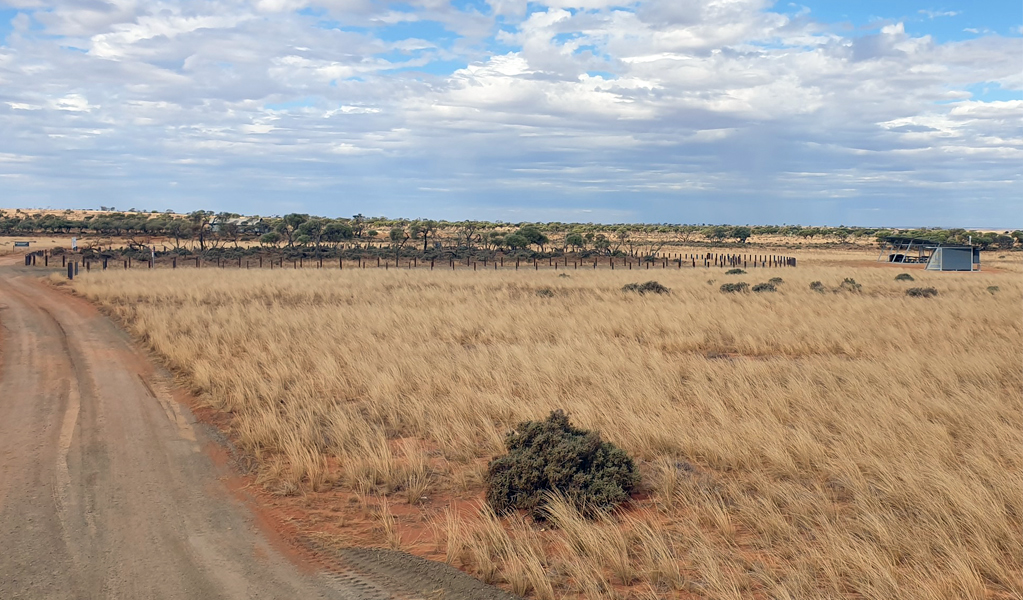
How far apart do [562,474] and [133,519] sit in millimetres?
4053

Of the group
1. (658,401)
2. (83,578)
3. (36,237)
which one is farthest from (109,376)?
(36,237)

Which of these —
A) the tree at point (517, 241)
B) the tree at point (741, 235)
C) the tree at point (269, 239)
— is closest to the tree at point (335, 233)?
the tree at point (269, 239)

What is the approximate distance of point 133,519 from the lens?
6637 mm

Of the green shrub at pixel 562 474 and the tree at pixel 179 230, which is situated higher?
the tree at pixel 179 230

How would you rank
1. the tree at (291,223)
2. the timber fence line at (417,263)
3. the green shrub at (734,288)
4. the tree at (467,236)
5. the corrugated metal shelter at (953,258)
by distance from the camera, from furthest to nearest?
the tree at (291,223)
the tree at (467,236)
the timber fence line at (417,263)
the corrugated metal shelter at (953,258)
the green shrub at (734,288)

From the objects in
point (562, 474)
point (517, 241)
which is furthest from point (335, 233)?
point (562, 474)

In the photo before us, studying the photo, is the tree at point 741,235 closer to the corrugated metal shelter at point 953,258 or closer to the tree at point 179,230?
the corrugated metal shelter at point 953,258

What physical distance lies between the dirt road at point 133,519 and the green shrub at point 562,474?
1.45 m

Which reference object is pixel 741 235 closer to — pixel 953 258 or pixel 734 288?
pixel 953 258

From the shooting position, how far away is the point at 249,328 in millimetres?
18406

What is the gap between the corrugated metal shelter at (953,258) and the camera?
5016 cm

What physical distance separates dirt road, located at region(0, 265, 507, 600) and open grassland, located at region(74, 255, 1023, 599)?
0.67 meters

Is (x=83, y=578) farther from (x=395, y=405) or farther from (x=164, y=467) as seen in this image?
(x=395, y=405)

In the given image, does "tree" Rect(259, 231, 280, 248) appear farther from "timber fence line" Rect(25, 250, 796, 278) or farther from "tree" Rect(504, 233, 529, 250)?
"tree" Rect(504, 233, 529, 250)
